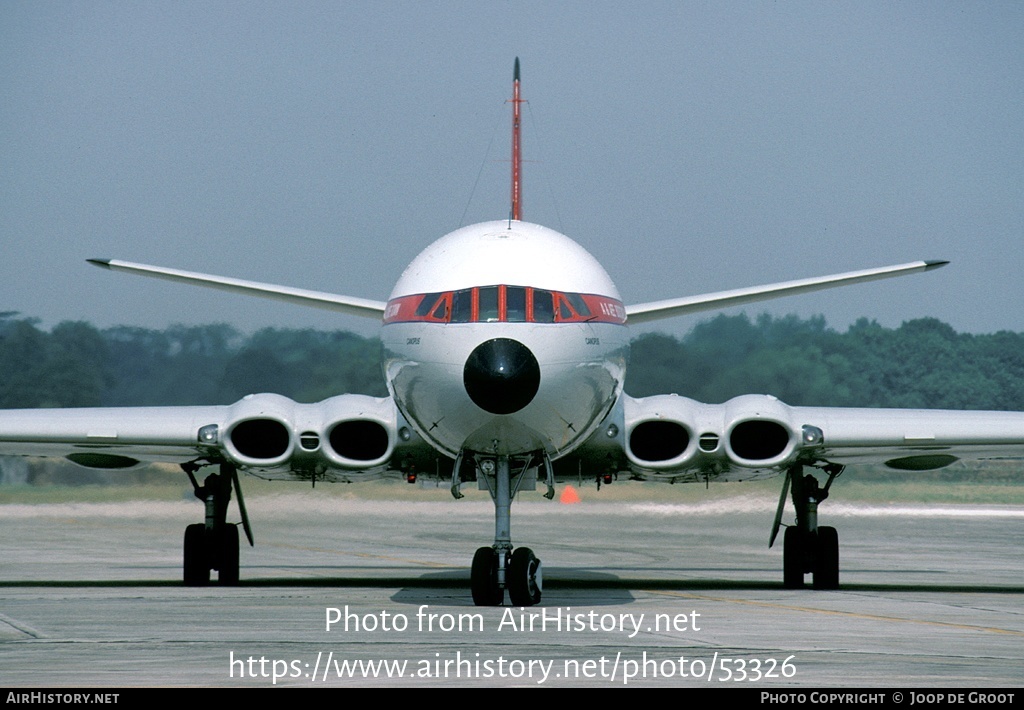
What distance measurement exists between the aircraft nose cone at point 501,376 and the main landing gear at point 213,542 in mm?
5014

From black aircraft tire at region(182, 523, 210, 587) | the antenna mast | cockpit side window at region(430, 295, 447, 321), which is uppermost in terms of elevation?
the antenna mast

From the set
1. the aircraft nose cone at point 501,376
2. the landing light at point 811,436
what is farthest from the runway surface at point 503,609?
the aircraft nose cone at point 501,376

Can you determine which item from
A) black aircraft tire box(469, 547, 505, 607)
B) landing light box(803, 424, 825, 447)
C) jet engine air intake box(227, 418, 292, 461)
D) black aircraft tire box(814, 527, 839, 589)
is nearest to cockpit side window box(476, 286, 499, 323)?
black aircraft tire box(469, 547, 505, 607)

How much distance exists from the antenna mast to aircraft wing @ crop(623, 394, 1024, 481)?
3399 mm

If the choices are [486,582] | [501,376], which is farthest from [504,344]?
[486,582]

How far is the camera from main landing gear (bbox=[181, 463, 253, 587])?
15766 mm

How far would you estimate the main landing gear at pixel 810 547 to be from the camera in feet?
51.2

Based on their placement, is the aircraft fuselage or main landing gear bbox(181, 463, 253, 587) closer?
the aircraft fuselage

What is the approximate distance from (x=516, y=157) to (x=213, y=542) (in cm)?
519

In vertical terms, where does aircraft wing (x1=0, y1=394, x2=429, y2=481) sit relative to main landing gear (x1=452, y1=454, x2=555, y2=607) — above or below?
above

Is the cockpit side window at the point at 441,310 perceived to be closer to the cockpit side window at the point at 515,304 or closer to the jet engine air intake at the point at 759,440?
the cockpit side window at the point at 515,304

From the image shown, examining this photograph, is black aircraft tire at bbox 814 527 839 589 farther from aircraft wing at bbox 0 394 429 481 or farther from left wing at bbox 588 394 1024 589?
aircraft wing at bbox 0 394 429 481

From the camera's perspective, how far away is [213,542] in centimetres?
1585
